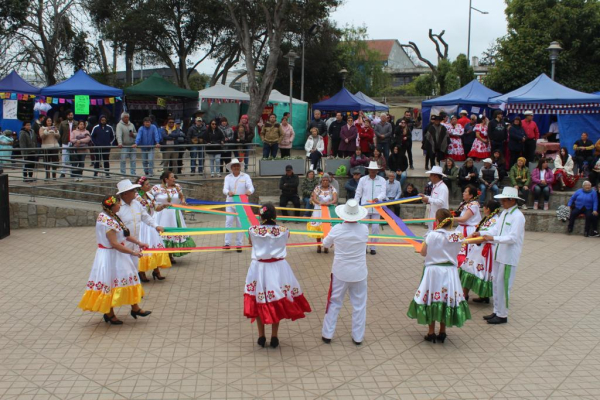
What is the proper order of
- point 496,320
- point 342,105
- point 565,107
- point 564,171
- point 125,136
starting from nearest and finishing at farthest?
point 496,320, point 564,171, point 125,136, point 565,107, point 342,105

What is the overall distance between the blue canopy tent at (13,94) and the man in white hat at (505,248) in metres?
16.3

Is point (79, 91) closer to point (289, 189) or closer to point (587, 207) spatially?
point (289, 189)

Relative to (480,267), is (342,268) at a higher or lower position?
higher

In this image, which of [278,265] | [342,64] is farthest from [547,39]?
[278,265]

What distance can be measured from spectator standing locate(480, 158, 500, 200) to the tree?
47.1 ft

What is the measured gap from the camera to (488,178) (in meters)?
15.1

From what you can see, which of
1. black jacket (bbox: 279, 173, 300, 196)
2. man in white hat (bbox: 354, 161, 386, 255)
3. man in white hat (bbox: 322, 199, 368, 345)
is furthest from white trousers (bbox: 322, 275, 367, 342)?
black jacket (bbox: 279, 173, 300, 196)

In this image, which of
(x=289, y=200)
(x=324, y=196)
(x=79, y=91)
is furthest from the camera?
(x=79, y=91)

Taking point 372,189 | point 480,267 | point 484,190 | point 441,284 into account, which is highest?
point 372,189

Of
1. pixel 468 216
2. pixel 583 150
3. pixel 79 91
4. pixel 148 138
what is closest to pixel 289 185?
pixel 148 138

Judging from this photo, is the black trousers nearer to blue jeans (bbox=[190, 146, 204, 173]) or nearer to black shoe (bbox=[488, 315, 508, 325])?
blue jeans (bbox=[190, 146, 204, 173])

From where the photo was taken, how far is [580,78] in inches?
1088

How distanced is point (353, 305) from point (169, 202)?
4.51 meters

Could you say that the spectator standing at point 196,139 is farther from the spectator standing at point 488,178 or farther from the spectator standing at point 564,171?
the spectator standing at point 564,171
